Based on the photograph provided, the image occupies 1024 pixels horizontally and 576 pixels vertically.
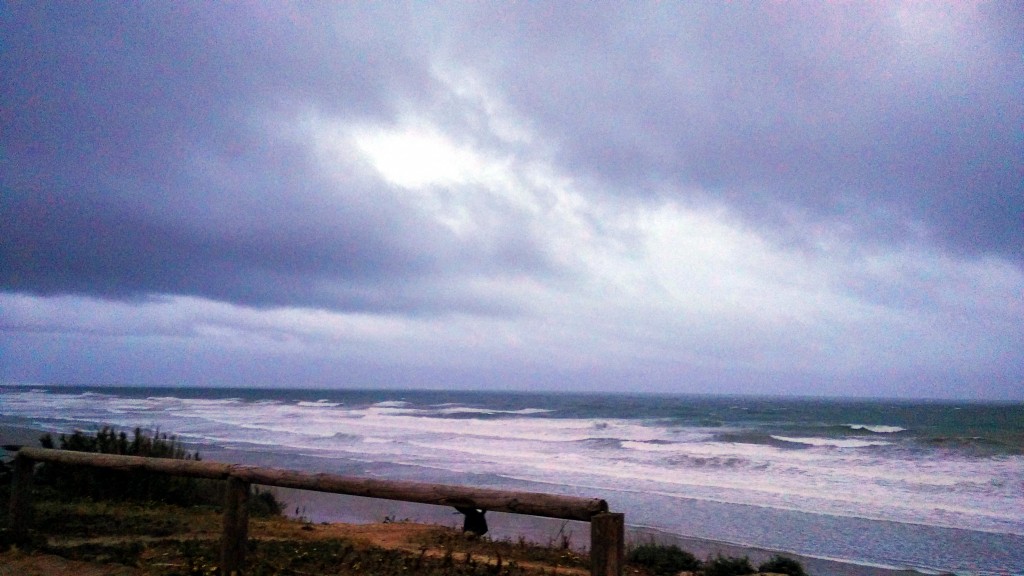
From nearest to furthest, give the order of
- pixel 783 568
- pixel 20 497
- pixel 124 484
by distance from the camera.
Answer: pixel 20 497
pixel 783 568
pixel 124 484

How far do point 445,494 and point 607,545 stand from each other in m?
1.36

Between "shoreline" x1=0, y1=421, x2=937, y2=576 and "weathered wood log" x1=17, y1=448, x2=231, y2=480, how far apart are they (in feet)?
15.3

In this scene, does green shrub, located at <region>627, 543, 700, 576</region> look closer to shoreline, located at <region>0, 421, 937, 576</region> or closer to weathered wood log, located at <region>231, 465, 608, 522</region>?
shoreline, located at <region>0, 421, 937, 576</region>

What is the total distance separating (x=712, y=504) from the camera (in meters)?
16.2

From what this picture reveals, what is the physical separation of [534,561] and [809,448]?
2642 cm

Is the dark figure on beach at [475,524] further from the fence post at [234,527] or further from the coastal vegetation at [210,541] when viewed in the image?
the fence post at [234,527]

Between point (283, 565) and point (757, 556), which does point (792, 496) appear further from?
point (283, 565)

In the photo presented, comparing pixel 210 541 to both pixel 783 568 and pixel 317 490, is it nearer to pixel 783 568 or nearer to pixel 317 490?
pixel 317 490

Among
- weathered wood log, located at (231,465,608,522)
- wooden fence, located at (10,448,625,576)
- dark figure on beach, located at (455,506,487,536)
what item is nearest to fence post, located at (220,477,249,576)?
wooden fence, located at (10,448,625,576)

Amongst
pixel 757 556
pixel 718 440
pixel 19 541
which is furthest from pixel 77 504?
pixel 718 440

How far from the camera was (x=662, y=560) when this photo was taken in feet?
30.0

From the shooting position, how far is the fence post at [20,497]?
721 centimetres

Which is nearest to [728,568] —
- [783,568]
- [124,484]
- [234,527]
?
[783,568]

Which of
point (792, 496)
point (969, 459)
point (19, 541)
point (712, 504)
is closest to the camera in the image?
point (19, 541)
